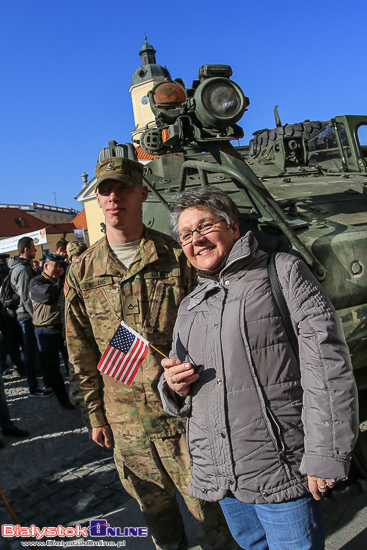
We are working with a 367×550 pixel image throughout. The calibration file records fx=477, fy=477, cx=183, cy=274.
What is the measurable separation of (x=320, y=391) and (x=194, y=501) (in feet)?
4.00

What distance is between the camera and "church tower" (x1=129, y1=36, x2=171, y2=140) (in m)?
46.3

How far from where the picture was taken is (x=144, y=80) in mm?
49000

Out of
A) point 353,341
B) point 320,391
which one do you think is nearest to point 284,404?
point 320,391

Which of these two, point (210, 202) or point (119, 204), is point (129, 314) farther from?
point (210, 202)

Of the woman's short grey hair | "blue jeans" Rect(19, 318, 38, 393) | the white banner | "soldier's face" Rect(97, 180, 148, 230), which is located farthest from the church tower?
the woman's short grey hair

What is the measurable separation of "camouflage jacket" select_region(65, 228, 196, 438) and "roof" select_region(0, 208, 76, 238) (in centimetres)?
4216

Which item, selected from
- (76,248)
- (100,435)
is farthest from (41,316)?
(100,435)

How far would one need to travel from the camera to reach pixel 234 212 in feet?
6.83

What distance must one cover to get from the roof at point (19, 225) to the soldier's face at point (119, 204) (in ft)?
139

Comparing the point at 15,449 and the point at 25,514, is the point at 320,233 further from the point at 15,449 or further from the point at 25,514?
the point at 15,449

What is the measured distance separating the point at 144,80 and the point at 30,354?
4733 centimetres

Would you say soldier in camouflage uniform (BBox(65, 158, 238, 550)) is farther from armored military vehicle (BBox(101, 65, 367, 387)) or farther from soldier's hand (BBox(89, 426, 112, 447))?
armored military vehicle (BBox(101, 65, 367, 387))

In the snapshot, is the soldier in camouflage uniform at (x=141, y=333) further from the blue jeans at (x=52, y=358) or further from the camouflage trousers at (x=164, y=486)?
the blue jeans at (x=52, y=358)

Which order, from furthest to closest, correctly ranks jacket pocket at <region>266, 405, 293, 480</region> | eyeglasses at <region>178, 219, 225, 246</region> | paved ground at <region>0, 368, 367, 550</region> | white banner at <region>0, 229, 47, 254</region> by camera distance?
white banner at <region>0, 229, 47, 254</region> < paved ground at <region>0, 368, 367, 550</region> < eyeglasses at <region>178, 219, 225, 246</region> < jacket pocket at <region>266, 405, 293, 480</region>
